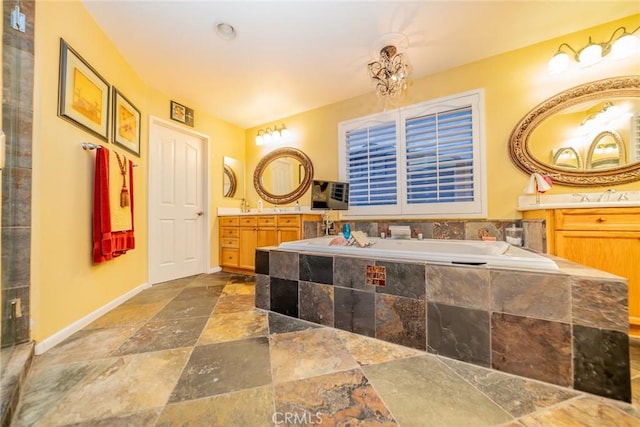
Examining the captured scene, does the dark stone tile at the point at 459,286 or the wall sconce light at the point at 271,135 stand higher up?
the wall sconce light at the point at 271,135

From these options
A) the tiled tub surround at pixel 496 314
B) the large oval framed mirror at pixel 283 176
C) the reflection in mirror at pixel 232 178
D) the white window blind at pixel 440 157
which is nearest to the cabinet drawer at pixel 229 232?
the reflection in mirror at pixel 232 178

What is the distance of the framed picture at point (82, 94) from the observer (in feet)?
4.90

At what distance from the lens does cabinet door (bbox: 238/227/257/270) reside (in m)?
2.99

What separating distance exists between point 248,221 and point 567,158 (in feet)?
10.9

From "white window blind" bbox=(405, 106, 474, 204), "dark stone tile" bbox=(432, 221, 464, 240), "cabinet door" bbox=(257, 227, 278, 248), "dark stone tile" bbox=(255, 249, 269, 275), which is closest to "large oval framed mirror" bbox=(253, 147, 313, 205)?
"cabinet door" bbox=(257, 227, 278, 248)

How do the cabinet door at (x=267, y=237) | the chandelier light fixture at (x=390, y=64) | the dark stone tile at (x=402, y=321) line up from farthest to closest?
the cabinet door at (x=267, y=237), the chandelier light fixture at (x=390, y=64), the dark stone tile at (x=402, y=321)

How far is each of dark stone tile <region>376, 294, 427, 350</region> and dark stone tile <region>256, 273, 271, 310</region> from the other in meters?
0.91

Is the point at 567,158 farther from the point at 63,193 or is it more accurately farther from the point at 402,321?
the point at 63,193

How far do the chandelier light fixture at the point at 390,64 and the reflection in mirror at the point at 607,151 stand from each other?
1614 mm

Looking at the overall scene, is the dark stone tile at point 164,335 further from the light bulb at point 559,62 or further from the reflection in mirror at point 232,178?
the light bulb at point 559,62

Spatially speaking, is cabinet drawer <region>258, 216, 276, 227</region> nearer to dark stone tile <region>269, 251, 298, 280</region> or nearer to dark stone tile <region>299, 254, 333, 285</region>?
dark stone tile <region>269, 251, 298, 280</region>

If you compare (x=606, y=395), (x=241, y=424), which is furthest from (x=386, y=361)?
(x=606, y=395)

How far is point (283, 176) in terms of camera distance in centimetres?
337

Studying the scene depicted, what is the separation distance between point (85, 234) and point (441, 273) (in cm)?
248
